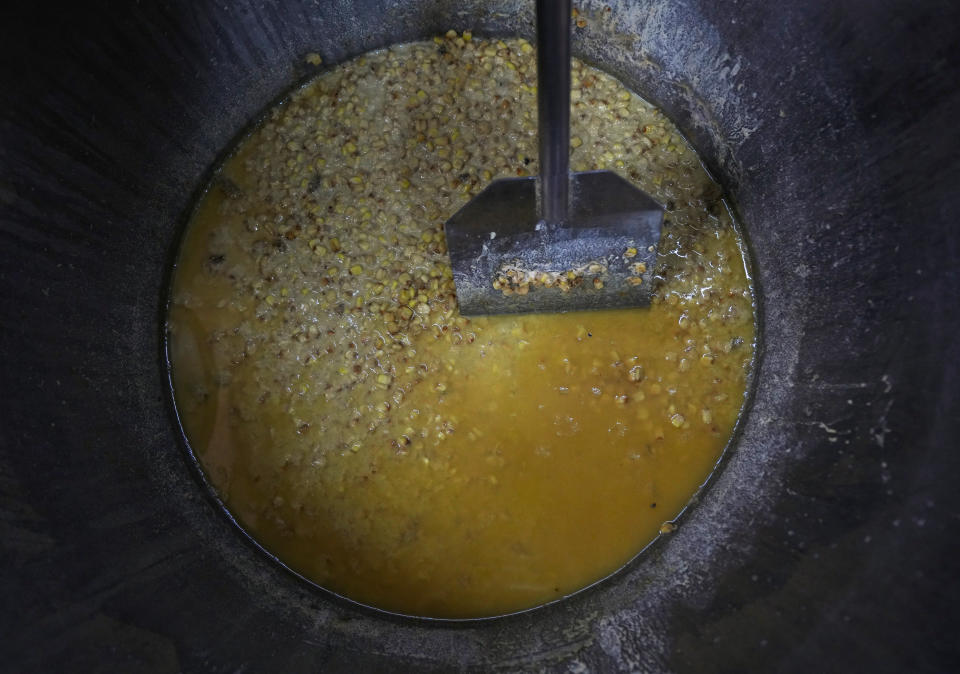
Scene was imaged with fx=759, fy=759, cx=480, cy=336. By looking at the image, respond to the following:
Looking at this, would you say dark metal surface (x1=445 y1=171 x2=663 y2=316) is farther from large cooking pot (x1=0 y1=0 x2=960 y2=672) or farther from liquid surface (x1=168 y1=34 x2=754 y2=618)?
large cooking pot (x1=0 y1=0 x2=960 y2=672)

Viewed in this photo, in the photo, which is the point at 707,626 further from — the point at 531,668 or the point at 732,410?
the point at 732,410

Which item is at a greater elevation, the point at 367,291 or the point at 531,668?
the point at 367,291

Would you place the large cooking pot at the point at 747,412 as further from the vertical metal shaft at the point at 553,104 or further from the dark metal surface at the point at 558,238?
the vertical metal shaft at the point at 553,104

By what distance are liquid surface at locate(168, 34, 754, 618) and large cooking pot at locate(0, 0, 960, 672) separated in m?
0.08

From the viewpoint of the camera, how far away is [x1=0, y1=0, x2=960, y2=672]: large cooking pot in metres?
1.55

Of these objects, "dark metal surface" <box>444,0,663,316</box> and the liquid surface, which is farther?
the liquid surface

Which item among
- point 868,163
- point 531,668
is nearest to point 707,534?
point 531,668

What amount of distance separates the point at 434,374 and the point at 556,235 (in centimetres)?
46

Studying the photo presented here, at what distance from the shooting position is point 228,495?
190cm

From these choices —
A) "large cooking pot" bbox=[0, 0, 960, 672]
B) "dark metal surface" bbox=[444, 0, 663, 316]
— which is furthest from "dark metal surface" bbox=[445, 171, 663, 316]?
"large cooking pot" bbox=[0, 0, 960, 672]

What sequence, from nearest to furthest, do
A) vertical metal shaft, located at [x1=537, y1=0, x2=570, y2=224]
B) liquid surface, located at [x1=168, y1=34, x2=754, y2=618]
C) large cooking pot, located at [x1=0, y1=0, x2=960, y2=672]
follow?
vertical metal shaft, located at [x1=537, y1=0, x2=570, y2=224]
large cooking pot, located at [x1=0, y1=0, x2=960, y2=672]
liquid surface, located at [x1=168, y1=34, x2=754, y2=618]

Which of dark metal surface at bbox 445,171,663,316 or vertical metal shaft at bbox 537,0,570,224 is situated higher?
vertical metal shaft at bbox 537,0,570,224

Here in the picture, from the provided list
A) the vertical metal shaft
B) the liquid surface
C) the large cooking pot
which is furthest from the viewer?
the liquid surface

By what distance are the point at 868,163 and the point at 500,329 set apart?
0.93 metres
